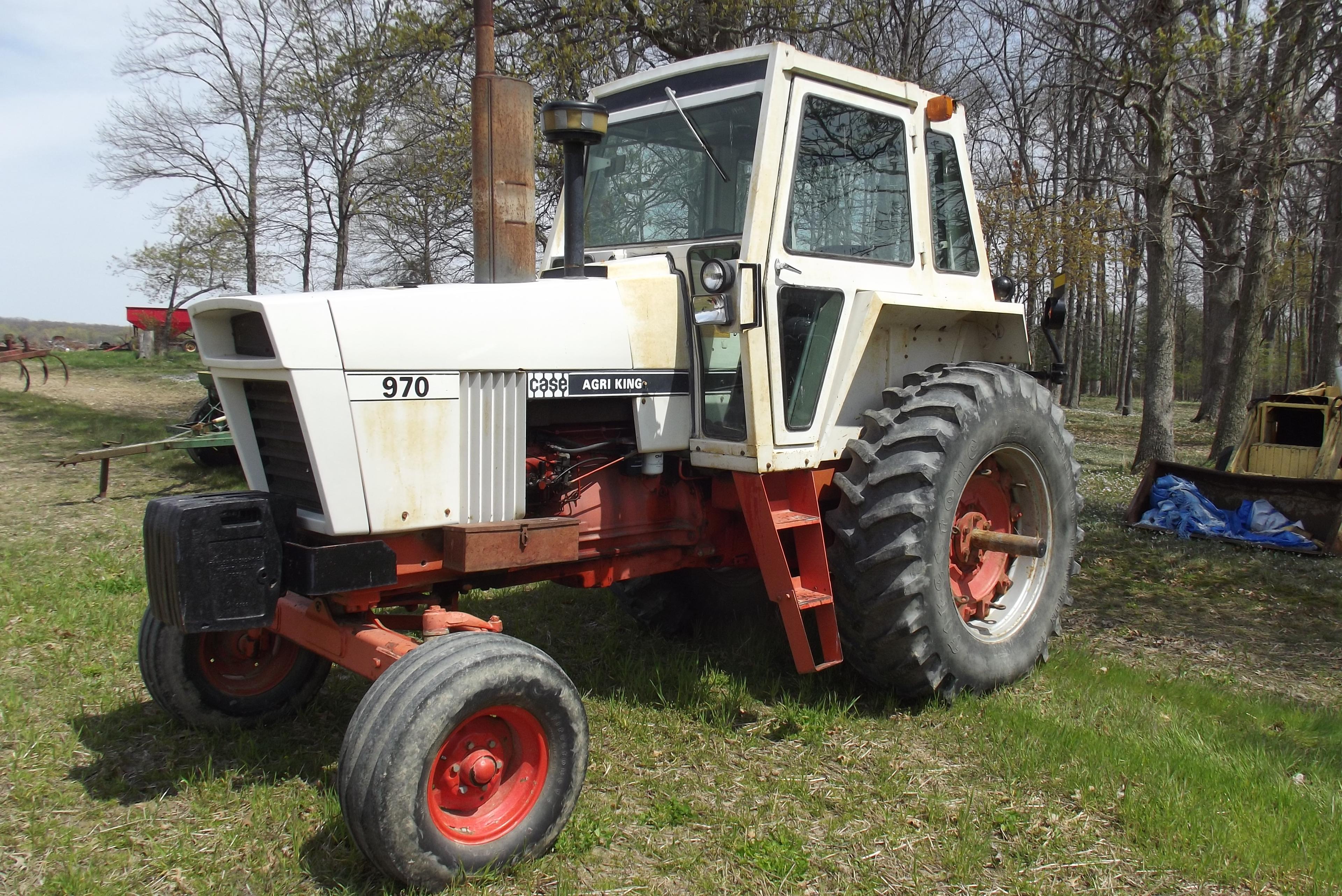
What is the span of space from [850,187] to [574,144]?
3.88 feet

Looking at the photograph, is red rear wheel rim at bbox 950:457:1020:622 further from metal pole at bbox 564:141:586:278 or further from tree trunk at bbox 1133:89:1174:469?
tree trunk at bbox 1133:89:1174:469

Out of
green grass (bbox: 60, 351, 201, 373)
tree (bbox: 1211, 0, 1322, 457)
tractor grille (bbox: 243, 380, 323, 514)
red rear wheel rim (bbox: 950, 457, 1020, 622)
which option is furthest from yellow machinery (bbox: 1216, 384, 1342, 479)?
green grass (bbox: 60, 351, 201, 373)

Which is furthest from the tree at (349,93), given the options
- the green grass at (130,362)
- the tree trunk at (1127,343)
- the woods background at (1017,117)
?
the tree trunk at (1127,343)

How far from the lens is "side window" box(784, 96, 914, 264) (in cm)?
390

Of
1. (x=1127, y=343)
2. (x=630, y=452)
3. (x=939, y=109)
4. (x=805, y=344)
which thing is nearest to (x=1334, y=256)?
(x=939, y=109)

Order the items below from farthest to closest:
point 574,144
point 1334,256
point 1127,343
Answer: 1. point 1127,343
2. point 1334,256
3. point 574,144

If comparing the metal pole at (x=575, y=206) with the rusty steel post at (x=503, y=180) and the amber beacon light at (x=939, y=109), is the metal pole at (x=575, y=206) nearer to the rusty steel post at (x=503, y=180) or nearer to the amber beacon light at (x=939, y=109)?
the rusty steel post at (x=503, y=180)

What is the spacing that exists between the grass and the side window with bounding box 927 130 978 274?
6.52ft

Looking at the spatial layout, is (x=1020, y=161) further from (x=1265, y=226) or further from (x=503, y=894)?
(x=503, y=894)

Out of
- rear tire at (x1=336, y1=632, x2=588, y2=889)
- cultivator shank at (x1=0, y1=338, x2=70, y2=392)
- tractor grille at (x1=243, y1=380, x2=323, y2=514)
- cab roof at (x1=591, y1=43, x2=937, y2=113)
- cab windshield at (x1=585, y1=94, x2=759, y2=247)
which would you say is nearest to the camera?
rear tire at (x1=336, y1=632, x2=588, y2=889)

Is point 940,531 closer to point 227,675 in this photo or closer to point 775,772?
point 775,772

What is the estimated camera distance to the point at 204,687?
383cm

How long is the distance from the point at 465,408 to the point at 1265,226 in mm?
10309

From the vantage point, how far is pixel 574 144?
3705 mm
